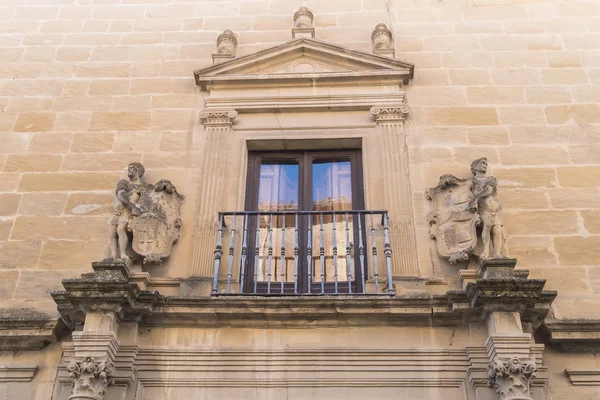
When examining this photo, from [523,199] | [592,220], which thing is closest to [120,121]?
[523,199]

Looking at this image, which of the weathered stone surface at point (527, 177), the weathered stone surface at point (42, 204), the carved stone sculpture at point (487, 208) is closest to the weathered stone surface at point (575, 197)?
the weathered stone surface at point (527, 177)

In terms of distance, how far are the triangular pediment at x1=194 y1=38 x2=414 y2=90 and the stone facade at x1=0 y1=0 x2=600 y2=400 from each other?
0.08ft

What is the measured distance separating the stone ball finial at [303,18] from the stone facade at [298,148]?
2cm

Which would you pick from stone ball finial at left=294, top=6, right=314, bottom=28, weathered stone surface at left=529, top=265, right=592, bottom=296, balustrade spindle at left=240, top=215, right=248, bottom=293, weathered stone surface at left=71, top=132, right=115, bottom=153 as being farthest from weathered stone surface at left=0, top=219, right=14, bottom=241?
weathered stone surface at left=529, top=265, right=592, bottom=296

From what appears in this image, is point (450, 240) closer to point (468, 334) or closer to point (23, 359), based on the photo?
point (468, 334)

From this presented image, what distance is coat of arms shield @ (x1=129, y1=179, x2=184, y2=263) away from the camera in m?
6.11

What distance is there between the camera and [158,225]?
6215mm

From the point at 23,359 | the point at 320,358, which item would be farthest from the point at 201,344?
the point at 23,359

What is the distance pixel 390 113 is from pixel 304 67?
115 centimetres

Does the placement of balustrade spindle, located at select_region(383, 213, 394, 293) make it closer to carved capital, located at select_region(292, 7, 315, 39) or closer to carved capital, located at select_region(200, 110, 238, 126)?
→ carved capital, located at select_region(200, 110, 238, 126)

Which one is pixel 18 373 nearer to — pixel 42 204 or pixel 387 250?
pixel 42 204

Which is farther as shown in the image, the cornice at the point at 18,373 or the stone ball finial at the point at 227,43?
the stone ball finial at the point at 227,43

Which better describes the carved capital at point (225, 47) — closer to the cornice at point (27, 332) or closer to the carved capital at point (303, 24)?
the carved capital at point (303, 24)

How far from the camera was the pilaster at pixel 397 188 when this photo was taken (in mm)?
6070
